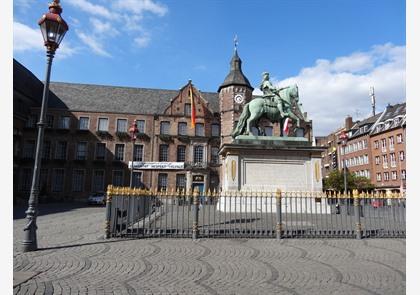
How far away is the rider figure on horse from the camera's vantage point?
60.0ft

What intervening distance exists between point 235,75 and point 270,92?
30.4 meters

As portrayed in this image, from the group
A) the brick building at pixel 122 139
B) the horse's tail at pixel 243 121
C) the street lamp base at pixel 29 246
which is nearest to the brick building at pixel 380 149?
the brick building at pixel 122 139

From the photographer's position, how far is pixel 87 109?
4816cm

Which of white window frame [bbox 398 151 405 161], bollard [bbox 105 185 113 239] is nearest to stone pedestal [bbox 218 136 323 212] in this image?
bollard [bbox 105 185 113 239]

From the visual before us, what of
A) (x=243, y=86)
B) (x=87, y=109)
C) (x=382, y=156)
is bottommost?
(x=382, y=156)

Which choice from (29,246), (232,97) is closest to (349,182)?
(232,97)

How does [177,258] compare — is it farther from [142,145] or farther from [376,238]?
[142,145]

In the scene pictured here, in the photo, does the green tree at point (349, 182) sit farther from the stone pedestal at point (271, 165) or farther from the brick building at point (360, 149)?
the stone pedestal at point (271, 165)

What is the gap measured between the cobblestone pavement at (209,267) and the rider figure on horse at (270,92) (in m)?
9.61

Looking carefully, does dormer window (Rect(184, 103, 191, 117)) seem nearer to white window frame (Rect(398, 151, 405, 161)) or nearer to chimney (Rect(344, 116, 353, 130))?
white window frame (Rect(398, 151, 405, 161))

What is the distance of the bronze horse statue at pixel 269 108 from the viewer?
59.5ft

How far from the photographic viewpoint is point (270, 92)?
1870cm

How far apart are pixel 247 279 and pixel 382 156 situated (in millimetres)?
58438

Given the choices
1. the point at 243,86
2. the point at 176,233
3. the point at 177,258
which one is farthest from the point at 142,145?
the point at 177,258
